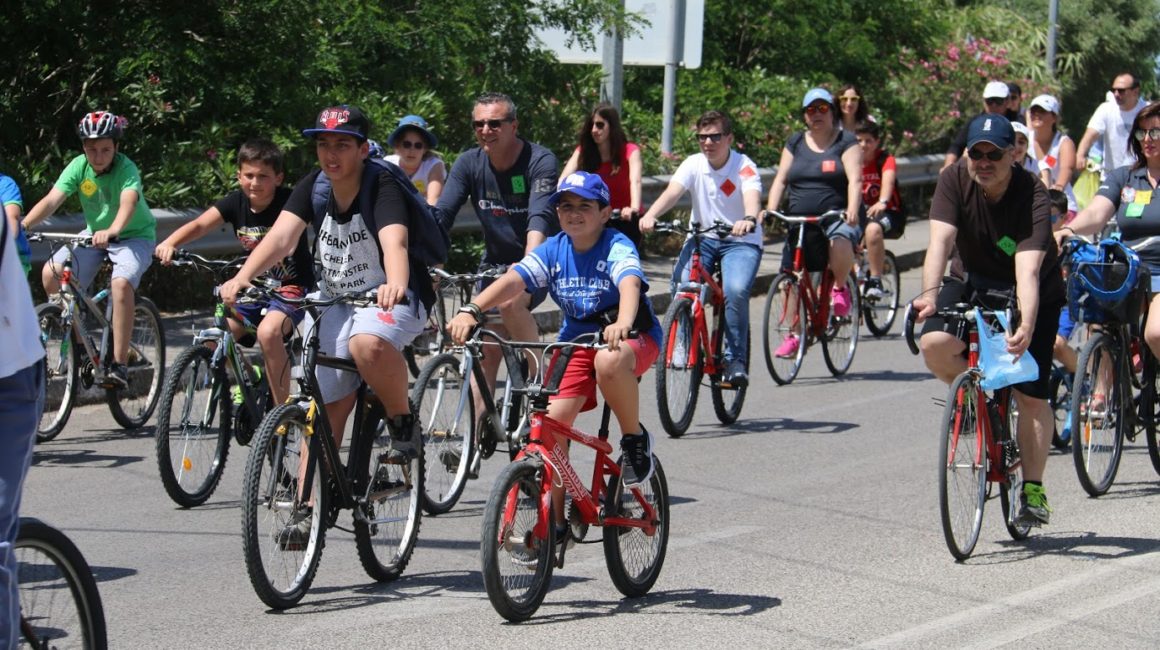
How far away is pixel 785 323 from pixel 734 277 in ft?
5.05

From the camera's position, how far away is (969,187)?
24.2 feet

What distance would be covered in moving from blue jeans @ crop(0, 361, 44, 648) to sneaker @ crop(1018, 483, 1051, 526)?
462cm

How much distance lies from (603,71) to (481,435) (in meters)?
10.2

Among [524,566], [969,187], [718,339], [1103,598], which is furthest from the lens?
[718,339]

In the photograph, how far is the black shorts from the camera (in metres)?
7.36

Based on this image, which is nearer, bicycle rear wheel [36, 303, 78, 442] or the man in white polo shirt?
bicycle rear wheel [36, 303, 78, 442]

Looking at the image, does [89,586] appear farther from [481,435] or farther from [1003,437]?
[1003,437]

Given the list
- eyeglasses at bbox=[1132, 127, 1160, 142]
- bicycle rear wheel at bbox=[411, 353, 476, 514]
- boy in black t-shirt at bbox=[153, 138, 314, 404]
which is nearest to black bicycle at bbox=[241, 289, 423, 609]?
bicycle rear wheel at bbox=[411, 353, 476, 514]

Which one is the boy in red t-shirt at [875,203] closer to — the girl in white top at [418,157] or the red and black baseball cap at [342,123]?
the girl in white top at [418,157]

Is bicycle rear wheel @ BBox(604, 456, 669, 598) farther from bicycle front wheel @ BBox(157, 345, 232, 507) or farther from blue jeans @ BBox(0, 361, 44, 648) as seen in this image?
blue jeans @ BBox(0, 361, 44, 648)

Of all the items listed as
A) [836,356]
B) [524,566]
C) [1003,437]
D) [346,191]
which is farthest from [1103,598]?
[836,356]

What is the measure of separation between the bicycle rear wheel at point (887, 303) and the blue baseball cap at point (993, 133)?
22.1ft

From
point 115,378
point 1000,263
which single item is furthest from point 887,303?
point 1000,263

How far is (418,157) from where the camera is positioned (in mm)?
10922
